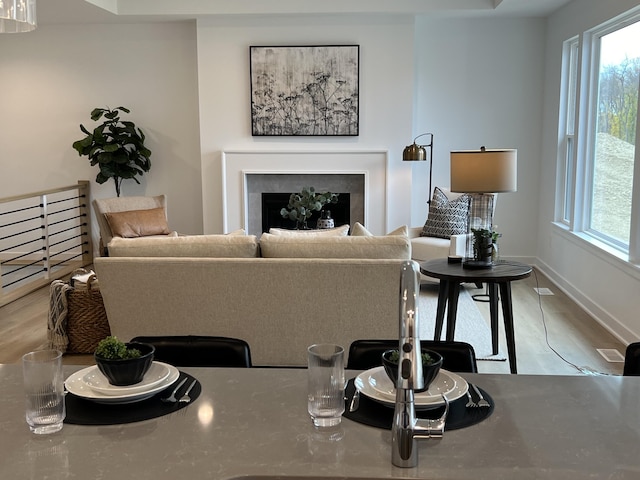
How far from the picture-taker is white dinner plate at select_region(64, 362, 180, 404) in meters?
1.56

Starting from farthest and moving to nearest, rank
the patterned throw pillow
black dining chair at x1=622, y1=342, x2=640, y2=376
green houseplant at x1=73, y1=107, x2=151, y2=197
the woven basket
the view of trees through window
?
green houseplant at x1=73, y1=107, x2=151, y2=197 < the patterned throw pillow < the view of trees through window < the woven basket < black dining chair at x1=622, y1=342, x2=640, y2=376

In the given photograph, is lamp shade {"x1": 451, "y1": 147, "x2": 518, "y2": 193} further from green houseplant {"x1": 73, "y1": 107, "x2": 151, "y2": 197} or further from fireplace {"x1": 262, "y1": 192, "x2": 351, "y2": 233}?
green houseplant {"x1": 73, "y1": 107, "x2": 151, "y2": 197}

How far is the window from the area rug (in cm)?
114

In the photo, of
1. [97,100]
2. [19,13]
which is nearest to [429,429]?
[19,13]

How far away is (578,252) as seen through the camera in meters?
A: 5.84

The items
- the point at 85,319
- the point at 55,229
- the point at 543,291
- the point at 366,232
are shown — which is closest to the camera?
the point at 366,232

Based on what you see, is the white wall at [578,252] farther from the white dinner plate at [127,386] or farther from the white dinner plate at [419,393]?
the white dinner plate at [127,386]

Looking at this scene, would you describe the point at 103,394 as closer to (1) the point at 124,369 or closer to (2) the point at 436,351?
(1) the point at 124,369

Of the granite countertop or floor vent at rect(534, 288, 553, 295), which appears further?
floor vent at rect(534, 288, 553, 295)

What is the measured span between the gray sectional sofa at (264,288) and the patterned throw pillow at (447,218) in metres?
2.61

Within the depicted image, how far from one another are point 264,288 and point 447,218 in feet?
9.98

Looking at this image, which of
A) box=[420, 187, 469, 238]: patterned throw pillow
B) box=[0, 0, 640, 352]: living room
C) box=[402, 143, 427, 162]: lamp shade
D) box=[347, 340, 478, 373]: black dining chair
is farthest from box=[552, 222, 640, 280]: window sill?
box=[347, 340, 478, 373]: black dining chair

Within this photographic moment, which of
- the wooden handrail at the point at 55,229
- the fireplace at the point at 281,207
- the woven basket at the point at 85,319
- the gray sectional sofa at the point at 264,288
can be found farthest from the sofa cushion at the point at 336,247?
the wooden handrail at the point at 55,229

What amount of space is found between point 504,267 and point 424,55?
3.88m
